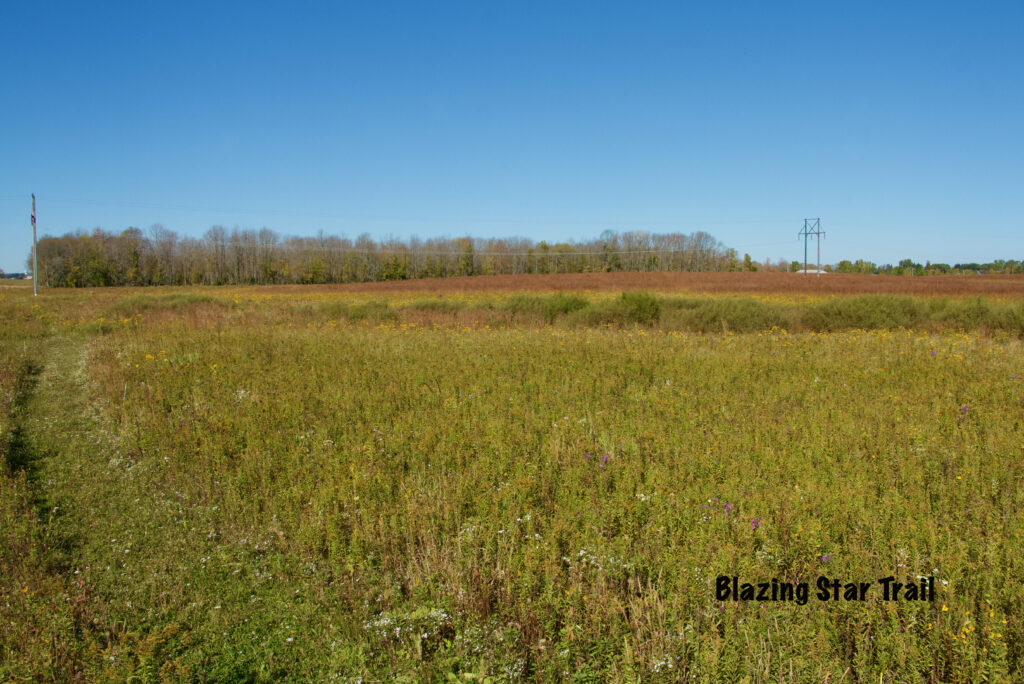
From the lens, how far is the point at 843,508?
4.52 meters

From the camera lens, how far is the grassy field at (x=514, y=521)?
3.26 m

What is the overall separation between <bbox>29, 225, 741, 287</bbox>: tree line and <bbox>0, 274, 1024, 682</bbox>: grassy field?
304 feet

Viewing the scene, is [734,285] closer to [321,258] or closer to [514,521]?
[514,521]

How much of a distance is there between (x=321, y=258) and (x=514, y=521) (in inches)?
4218

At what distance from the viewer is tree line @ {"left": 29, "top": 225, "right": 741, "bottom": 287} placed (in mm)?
83812

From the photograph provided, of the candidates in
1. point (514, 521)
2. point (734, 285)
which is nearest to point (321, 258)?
point (734, 285)

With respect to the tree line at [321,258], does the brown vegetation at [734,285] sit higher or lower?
lower

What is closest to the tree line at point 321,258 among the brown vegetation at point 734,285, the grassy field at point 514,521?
the brown vegetation at point 734,285

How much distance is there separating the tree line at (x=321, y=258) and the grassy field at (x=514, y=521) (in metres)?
92.6

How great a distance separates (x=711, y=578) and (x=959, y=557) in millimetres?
1622

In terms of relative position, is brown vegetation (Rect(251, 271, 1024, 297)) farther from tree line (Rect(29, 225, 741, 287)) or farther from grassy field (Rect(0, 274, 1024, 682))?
tree line (Rect(29, 225, 741, 287))

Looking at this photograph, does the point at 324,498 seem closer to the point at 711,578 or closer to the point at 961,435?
the point at 711,578

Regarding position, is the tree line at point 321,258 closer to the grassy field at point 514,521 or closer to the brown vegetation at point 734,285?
the brown vegetation at point 734,285

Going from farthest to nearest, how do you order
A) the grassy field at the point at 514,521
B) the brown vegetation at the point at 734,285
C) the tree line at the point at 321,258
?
the tree line at the point at 321,258, the brown vegetation at the point at 734,285, the grassy field at the point at 514,521
